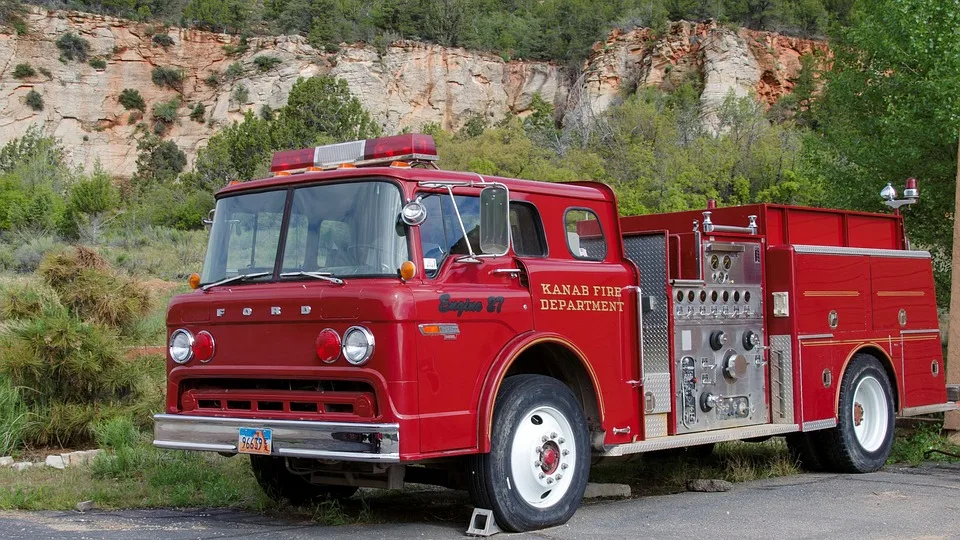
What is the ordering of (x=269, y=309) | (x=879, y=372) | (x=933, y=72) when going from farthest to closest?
1. (x=933, y=72)
2. (x=879, y=372)
3. (x=269, y=309)

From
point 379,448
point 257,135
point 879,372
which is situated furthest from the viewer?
point 257,135

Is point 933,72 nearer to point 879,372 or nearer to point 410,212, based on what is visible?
point 879,372

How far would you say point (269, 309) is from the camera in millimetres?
6648

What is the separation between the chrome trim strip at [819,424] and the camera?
934 centimetres

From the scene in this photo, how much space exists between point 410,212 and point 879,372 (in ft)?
19.4

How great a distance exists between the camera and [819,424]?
9.45 metres

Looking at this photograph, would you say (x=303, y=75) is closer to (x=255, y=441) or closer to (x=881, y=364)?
(x=881, y=364)

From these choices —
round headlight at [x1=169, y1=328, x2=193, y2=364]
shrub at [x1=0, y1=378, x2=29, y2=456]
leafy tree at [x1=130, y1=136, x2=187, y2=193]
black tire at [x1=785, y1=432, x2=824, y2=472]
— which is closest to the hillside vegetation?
leafy tree at [x1=130, y1=136, x2=187, y2=193]

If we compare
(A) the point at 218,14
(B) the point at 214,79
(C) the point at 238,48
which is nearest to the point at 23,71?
(B) the point at 214,79

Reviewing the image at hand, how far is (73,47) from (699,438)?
68.2 metres

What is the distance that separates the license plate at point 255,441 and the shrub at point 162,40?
228 ft

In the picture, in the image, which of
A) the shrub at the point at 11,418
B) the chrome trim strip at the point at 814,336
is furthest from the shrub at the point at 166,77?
the chrome trim strip at the point at 814,336

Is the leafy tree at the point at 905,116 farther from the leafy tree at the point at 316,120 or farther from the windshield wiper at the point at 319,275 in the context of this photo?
the leafy tree at the point at 316,120

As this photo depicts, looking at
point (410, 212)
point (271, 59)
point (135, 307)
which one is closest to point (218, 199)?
point (410, 212)
